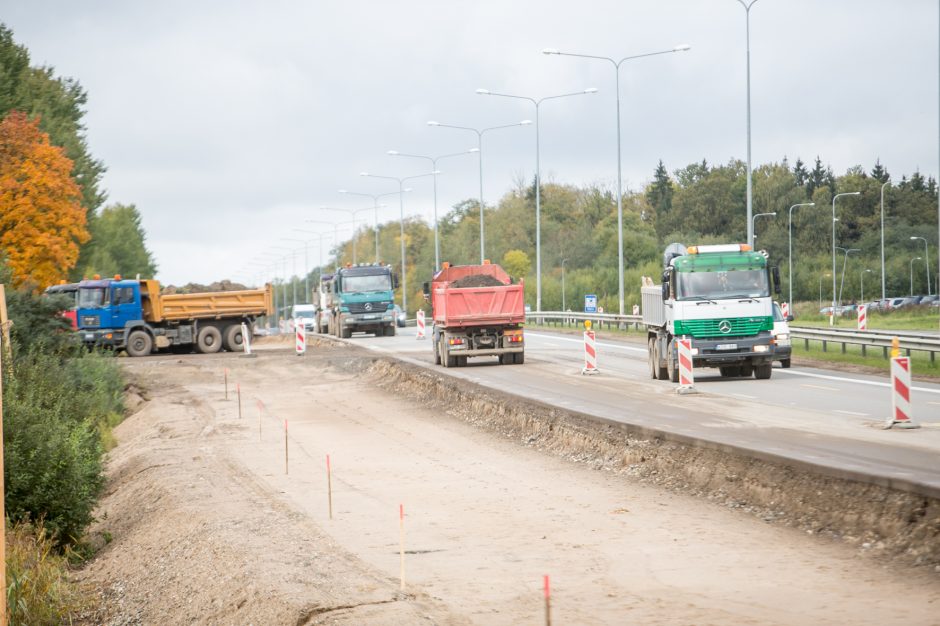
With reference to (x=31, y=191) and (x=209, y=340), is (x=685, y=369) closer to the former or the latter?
(x=209, y=340)

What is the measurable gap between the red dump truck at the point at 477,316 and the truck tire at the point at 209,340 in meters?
17.8

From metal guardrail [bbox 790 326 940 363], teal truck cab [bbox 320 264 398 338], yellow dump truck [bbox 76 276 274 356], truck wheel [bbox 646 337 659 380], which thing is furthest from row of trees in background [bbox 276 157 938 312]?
truck wheel [bbox 646 337 659 380]

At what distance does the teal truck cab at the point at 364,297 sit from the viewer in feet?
182

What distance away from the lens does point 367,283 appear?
55.4 meters

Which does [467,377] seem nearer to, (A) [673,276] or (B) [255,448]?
(A) [673,276]

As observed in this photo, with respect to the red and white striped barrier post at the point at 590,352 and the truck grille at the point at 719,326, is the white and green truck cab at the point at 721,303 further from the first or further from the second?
the red and white striped barrier post at the point at 590,352

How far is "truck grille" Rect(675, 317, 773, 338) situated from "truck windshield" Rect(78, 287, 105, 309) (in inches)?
1122

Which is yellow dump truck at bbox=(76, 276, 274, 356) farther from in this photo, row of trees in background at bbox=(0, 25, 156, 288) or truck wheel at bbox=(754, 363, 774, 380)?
truck wheel at bbox=(754, 363, 774, 380)

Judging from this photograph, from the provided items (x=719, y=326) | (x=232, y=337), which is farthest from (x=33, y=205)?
(x=719, y=326)

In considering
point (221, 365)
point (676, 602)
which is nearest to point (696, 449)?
point (676, 602)

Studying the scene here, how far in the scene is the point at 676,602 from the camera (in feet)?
A: 30.7

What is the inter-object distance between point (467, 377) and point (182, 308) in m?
22.5

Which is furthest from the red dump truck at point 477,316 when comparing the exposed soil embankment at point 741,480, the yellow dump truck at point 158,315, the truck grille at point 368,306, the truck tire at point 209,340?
the truck grille at point 368,306

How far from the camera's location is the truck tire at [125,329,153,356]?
4850 cm
